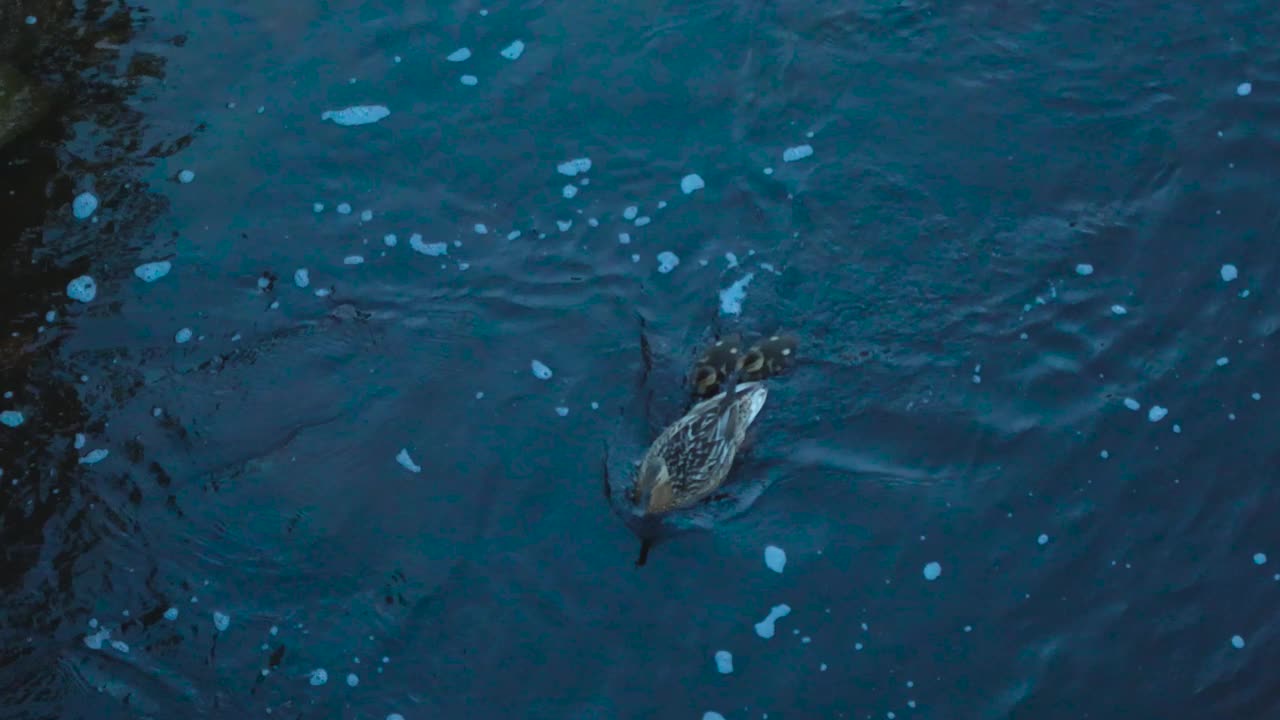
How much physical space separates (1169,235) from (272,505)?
6825mm

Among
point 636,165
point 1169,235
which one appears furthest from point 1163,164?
point 636,165

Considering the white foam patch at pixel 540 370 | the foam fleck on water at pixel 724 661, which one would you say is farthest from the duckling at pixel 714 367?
the foam fleck on water at pixel 724 661

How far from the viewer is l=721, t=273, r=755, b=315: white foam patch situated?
8203 millimetres

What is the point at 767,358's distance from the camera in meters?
7.75

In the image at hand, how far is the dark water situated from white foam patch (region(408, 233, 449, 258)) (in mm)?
93

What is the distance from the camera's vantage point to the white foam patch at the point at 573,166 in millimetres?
8898

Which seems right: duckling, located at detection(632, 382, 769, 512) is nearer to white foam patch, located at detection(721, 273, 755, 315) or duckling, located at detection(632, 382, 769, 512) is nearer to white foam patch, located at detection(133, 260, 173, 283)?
white foam patch, located at detection(721, 273, 755, 315)

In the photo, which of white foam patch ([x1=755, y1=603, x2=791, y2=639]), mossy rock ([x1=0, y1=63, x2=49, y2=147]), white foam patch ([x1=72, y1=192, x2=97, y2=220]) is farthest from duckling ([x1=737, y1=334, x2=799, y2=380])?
mossy rock ([x1=0, y1=63, x2=49, y2=147])

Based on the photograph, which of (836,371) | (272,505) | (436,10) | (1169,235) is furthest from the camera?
(436,10)

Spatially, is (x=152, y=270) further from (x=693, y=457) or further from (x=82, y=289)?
(x=693, y=457)

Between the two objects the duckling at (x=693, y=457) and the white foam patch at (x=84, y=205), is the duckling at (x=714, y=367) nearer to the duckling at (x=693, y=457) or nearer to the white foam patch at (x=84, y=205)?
the duckling at (x=693, y=457)

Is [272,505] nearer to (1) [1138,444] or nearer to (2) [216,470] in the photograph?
(2) [216,470]

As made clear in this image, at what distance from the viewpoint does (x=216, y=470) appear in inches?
295

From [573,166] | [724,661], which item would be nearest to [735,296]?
[573,166]
